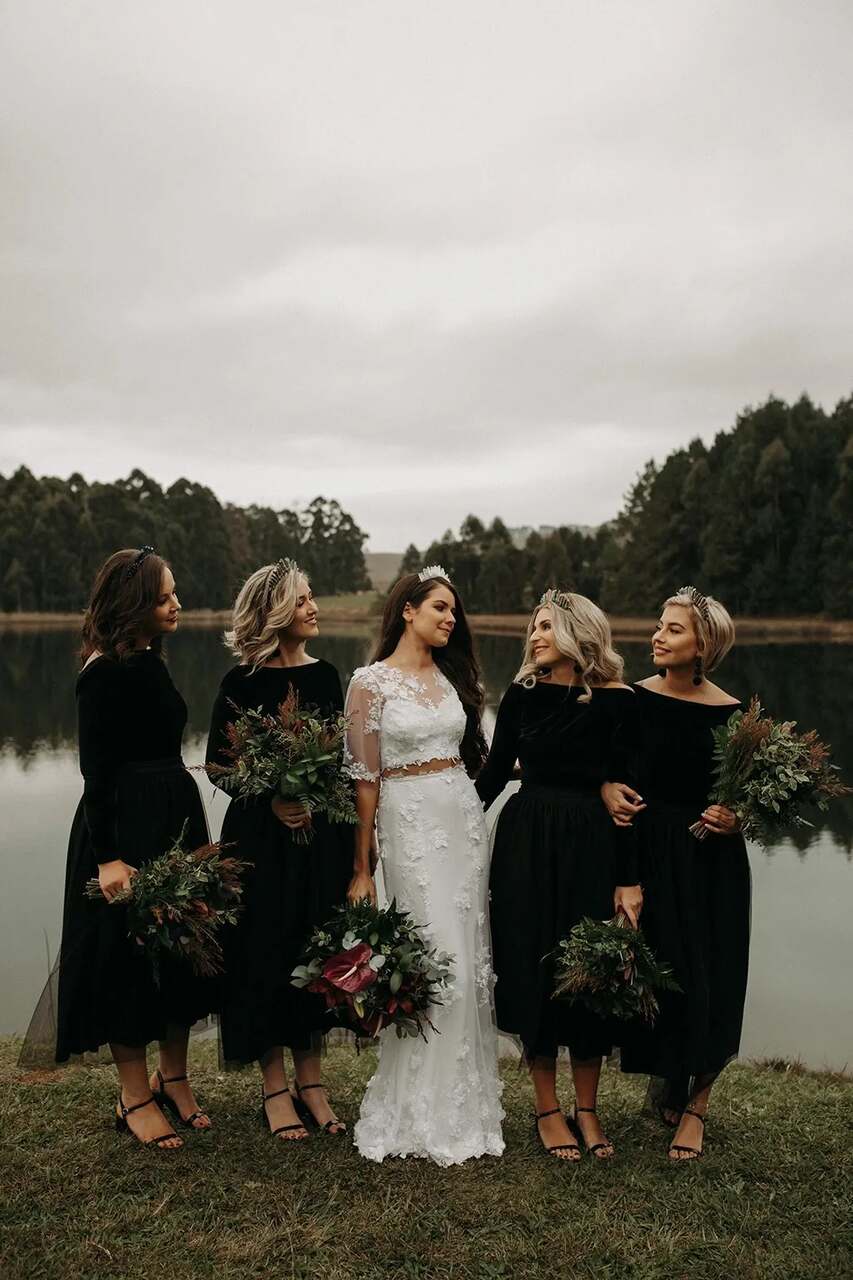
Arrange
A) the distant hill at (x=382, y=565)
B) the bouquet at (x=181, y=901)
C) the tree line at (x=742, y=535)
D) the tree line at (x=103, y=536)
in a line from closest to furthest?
1. the bouquet at (x=181, y=901)
2. the tree line at (x=742, y=535)
3. the tree line at (x=103, y=536)
4. the distant hill at (x=382, y=565)

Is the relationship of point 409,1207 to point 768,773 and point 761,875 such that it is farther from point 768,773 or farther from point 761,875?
point 761,875

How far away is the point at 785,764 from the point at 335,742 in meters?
2.02

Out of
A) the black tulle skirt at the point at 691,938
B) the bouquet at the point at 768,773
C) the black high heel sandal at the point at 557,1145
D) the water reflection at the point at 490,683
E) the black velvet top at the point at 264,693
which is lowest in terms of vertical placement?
the water reflection at the point at 490,683

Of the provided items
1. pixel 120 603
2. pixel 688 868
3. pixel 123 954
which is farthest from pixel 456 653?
pixel 123 954

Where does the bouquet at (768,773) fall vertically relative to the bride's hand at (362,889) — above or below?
above

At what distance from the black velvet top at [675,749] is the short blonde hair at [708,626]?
0.83 ft

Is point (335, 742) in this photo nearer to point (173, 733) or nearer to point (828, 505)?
point (173, 733)

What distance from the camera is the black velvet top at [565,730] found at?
5.00m

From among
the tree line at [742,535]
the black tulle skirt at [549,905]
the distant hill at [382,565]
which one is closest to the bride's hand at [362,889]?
the black tulle skirt at [549,905]

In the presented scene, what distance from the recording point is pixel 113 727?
190 inches

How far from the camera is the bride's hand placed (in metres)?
4.92

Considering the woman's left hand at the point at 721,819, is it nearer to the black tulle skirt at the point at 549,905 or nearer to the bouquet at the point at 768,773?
the bouquet at the point at 768,773

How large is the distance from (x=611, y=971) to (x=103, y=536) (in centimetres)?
8233

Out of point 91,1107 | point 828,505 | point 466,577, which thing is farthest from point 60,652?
point 91,1107
